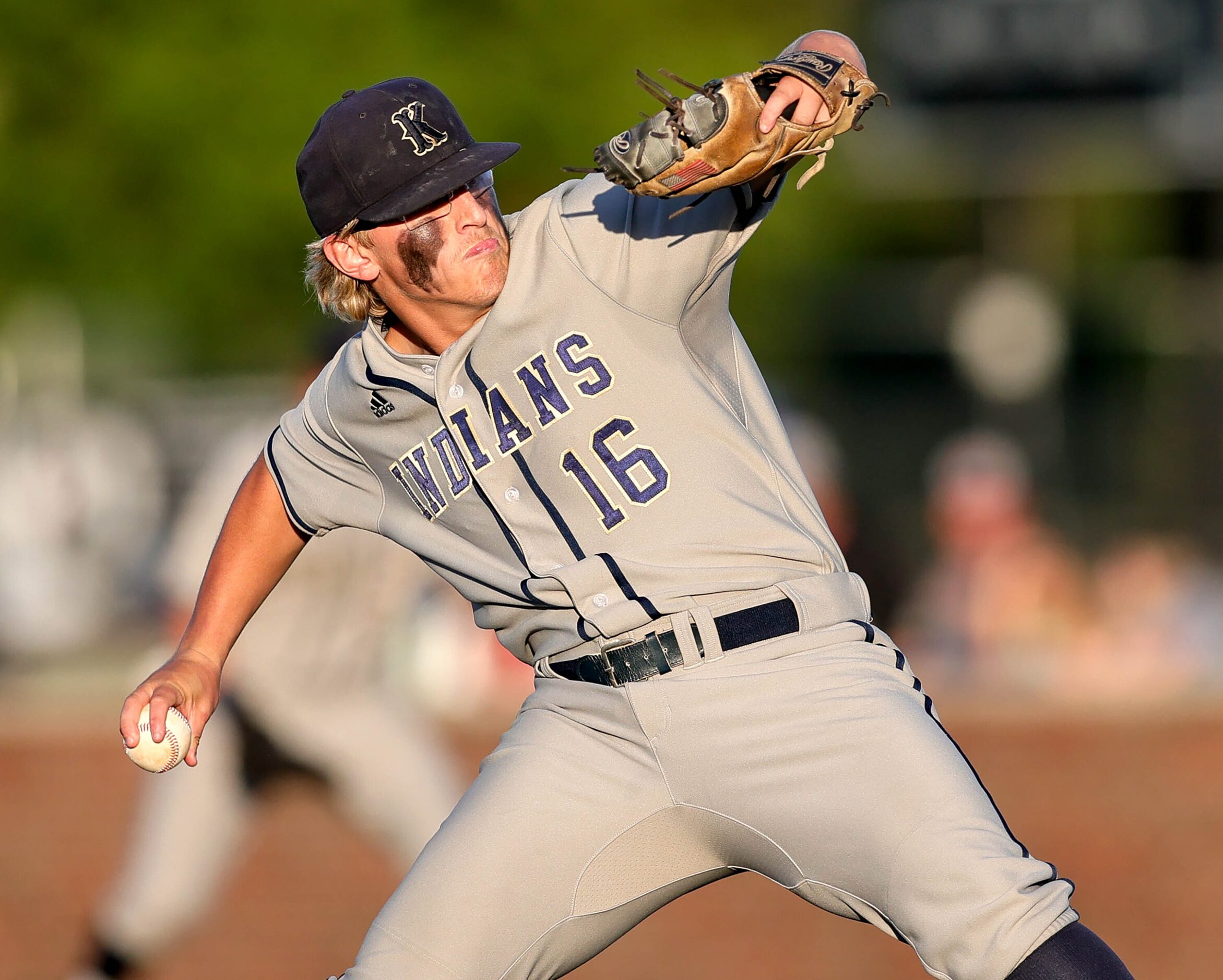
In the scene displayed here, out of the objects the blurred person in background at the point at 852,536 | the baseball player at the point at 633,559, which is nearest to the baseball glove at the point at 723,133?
the baseball player at the point at 633,559

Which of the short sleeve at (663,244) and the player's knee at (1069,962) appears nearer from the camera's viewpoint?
the player's knee at (1069,962)

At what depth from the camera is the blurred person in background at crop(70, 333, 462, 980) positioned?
17.4 ft

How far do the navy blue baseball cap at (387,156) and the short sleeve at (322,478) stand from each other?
0.41 meters

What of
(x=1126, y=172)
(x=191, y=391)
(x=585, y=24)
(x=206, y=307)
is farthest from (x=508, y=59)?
(x=1126, y=172)

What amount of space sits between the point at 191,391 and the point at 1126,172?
438 inches

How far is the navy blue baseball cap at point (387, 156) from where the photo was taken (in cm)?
316

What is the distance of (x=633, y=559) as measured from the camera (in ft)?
10.1

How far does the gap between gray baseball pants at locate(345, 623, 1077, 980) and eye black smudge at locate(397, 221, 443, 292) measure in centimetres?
81

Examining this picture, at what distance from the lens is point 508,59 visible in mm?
14859

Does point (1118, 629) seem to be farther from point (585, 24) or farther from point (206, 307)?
point (206, 307)

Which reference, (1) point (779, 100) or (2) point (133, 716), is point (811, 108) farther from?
(2) point (133, 716)

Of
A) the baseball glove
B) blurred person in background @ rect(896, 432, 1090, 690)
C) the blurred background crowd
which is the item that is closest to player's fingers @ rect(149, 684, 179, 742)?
the baseball glove

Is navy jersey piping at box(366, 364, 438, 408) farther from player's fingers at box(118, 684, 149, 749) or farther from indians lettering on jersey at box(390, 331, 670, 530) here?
player's fingers at box(118, 684, 149, 749)

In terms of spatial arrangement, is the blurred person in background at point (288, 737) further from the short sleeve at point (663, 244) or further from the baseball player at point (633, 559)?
the short sleeve at point (663, 244)
